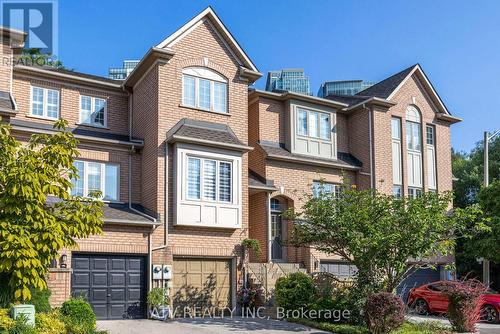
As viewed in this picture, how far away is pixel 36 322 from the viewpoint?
45.3ft

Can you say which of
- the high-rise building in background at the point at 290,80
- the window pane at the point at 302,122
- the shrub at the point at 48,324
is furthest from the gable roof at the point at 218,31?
the high-rise building in background at the point at 290,80

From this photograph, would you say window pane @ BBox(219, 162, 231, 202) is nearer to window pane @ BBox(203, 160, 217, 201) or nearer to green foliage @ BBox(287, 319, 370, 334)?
window pane @ BBox(203, 160, 217, 201)

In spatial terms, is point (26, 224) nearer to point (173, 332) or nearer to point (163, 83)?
point (173, 332)

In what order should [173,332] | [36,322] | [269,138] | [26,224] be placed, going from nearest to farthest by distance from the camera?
1. [26,224]
2. [36,322]
3. [173,332]
4. [269,138]

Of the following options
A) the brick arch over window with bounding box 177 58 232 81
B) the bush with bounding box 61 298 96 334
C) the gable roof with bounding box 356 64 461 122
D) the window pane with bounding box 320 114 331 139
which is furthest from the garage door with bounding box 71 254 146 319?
the gable roof with bounding box 356 64 461 122

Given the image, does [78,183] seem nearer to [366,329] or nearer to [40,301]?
[40,301]

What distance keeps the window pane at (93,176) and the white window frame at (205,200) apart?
2.78 meters

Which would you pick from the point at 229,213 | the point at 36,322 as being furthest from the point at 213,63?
the point at 36,322

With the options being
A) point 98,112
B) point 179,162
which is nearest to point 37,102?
point 98,112

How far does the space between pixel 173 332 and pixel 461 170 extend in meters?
30.6

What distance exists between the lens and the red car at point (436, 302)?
21.6 meters

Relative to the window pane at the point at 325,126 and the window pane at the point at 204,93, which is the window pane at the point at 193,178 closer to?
the window pane at the point at 204,93

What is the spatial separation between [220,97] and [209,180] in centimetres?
342

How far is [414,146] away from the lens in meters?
28.3
